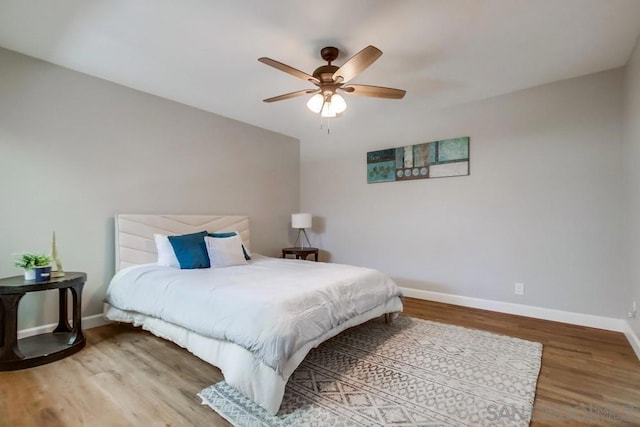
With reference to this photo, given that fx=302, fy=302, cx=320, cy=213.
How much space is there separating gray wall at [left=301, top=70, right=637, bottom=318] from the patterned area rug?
3.41 ft

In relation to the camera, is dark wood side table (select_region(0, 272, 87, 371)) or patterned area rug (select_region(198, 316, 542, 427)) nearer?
patterned area rug (select_region(198, 316, 542, 427))

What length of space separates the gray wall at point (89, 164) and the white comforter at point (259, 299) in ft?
1.80

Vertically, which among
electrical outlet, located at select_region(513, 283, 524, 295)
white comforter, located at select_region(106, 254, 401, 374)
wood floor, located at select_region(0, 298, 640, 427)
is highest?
white comforter, located at select_region(106, 254, 401, 374)

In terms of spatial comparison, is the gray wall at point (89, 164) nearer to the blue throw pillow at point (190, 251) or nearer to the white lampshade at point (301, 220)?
the blue throw pillow at point (190, 251)

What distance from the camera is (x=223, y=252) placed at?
3.22 meters

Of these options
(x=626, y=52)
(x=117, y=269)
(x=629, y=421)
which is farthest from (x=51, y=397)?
(x=626, y=52)

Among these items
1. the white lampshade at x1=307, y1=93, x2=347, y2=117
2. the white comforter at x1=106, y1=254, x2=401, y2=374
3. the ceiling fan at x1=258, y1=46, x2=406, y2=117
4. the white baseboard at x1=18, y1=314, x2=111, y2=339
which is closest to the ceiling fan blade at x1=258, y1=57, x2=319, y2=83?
the ceiling fan at x1=258, y1=46, x2=406, y2=117

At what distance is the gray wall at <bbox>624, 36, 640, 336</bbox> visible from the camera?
2352 mm

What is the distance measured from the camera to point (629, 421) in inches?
62.7

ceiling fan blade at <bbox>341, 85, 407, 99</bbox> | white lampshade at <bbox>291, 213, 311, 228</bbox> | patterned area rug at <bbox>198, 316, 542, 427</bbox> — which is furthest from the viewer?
white lampshade at <bbox>291, 213, 311, 228</bbox>

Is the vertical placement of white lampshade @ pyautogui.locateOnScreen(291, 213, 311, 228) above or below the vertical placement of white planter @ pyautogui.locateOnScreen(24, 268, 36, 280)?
above

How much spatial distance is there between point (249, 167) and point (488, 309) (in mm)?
3638

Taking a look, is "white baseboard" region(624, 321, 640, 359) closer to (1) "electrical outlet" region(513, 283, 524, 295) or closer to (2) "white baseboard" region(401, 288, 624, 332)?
(2) "white baseboard" region(401, 288, 624, 332)

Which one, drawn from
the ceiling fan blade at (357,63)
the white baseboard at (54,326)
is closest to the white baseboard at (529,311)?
the ceiling fan blade at (357,63)
